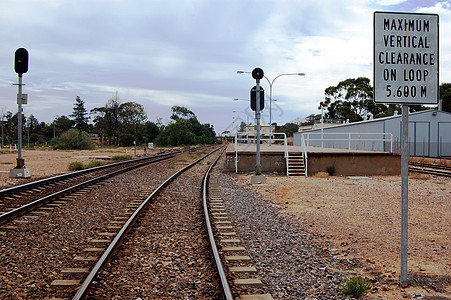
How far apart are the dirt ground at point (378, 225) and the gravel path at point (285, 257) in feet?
1.16

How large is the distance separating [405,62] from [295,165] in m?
14.8

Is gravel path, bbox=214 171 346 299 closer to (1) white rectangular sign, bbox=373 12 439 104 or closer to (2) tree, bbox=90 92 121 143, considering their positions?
(1) white rectangular sign, bbox=373 12 439 104

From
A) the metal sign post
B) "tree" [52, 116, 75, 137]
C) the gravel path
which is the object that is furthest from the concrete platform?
"tree" [52, 116, 75, 137]

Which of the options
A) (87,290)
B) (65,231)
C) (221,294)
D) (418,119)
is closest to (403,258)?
(221,294)

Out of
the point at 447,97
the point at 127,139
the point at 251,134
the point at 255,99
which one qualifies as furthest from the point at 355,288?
the point at 127,139

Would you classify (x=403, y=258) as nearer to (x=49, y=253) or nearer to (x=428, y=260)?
(x=428, y=260)

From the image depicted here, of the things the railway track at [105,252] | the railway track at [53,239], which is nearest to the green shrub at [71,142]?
the railway track at [53,239]

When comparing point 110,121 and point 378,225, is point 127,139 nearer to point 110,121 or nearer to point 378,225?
point 110,121

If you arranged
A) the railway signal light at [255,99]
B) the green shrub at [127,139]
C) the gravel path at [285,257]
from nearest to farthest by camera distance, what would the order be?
1. the gravel path at [285,257]
2. the railway signal light at [255,99]
3. the green shrub at [127,139]

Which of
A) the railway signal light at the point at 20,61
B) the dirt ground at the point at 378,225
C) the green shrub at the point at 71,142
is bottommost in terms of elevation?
the dirt ground at the point at 378,225

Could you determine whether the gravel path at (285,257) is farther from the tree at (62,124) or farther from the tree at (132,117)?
the tree at (62,124)

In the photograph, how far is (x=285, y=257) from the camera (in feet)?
19.1

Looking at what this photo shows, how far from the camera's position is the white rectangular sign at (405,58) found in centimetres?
459

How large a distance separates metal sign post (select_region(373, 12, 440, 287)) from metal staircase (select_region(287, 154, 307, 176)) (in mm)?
13716
